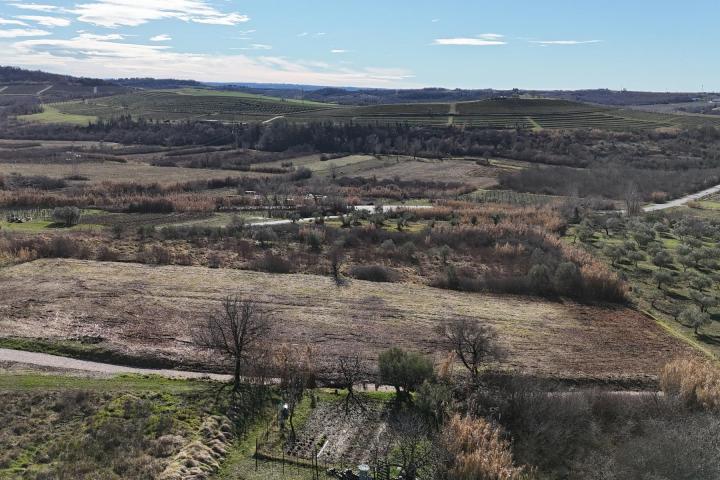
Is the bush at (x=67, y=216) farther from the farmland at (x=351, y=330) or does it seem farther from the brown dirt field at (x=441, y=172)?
the brown dirt field at (x=441, y=172)

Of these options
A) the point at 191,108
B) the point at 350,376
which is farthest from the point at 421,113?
the point at 350,376

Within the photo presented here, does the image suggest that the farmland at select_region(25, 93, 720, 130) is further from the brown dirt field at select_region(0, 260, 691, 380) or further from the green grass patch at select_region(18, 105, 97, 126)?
the brown dirt field at select_region(0, 260, 691, 380)

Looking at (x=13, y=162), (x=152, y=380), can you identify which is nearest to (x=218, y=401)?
(x=152, y=380)

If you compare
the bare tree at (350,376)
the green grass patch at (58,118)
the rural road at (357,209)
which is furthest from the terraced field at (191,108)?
the bare tree at (350,376)

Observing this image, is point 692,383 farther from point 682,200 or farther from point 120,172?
point 120,172

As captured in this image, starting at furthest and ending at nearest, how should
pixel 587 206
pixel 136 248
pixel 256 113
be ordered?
pixel 256 113, pixel 587 206, pixel 136 248

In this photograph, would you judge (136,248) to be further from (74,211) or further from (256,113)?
(256,113)

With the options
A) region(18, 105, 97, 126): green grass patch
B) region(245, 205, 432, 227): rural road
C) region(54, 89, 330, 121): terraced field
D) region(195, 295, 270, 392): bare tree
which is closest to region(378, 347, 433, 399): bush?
region(195, 295, 270, 392): bare tree
